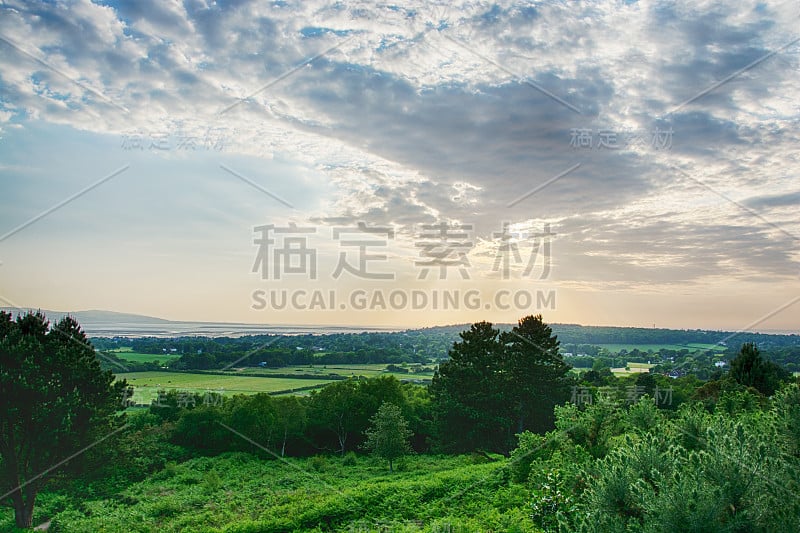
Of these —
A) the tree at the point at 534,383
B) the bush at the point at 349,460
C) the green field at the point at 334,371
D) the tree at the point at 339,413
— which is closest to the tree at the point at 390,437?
the bush at the point at 349,460

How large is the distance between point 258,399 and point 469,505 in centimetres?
2392

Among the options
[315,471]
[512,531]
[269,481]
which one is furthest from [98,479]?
[512,531]

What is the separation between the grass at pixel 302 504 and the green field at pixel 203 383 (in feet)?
54.2

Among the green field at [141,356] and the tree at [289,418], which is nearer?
the tree at [289,418]

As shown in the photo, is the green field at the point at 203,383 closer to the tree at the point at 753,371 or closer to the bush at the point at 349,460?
the bush at the point at 349,460

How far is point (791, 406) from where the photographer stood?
12578 millimetres

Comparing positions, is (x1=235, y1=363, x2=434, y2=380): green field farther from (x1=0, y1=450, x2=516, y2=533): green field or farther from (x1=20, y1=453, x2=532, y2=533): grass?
(x1=0, y1=450, x2=516, y2=533): green field

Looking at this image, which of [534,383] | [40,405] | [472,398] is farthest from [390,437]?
[40,405]

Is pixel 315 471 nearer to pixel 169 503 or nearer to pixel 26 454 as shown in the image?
pixel 169 503

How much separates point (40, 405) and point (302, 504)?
13437 millimetres

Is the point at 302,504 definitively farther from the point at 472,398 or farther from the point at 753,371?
the point at 753,371

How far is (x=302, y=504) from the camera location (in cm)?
2231

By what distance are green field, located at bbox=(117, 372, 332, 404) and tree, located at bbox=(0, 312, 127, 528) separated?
844 inches

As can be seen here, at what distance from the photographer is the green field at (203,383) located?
156 ft
